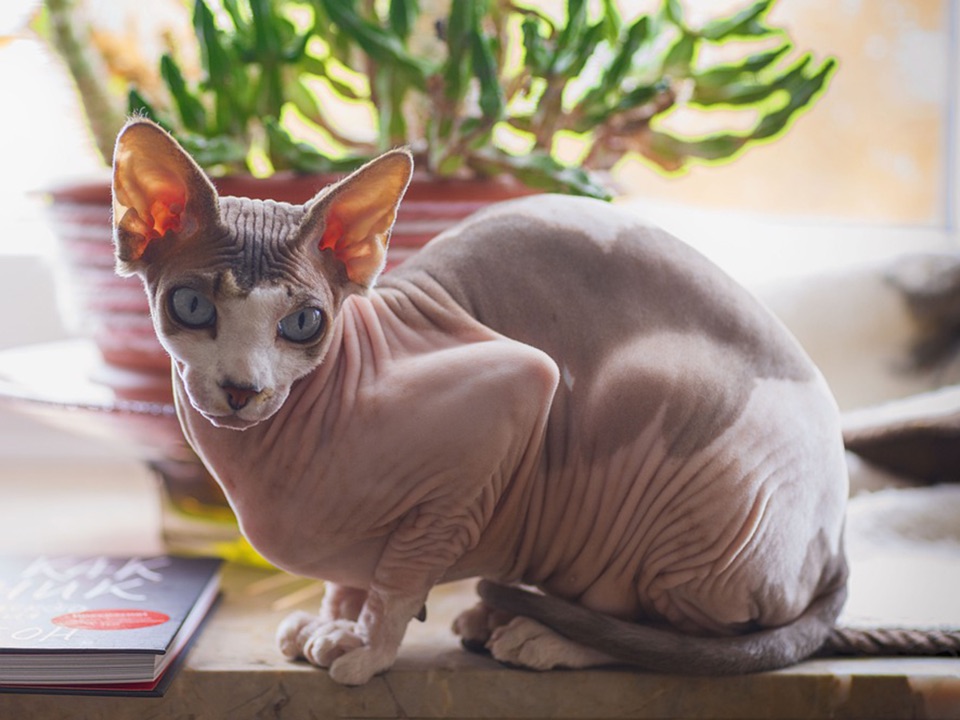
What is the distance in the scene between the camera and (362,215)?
0.66 metres

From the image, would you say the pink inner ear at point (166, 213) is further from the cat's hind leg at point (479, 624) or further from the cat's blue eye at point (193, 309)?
the cat's hind leg at point (479, 624)

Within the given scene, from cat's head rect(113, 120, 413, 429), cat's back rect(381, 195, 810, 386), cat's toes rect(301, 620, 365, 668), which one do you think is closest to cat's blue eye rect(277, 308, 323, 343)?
cat's head rect(113, 120, 413, 429)

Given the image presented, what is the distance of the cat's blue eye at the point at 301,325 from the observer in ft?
2.11

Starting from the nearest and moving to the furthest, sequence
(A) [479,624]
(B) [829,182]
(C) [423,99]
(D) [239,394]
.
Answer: (D) [239,394], (A) [479,624], (C) [423,99], (B) [829,182]

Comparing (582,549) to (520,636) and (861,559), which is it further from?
(861,559)

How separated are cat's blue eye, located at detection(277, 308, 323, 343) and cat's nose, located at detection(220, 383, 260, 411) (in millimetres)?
44

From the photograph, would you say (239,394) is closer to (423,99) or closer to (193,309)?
(193,309)

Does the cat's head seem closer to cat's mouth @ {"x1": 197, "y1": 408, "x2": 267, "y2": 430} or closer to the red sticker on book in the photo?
cat's mouth @ {"x1": 197, "y1": 408, "x2": 267, "y2": 430}

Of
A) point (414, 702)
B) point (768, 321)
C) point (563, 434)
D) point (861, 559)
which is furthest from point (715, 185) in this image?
point (414, 702)

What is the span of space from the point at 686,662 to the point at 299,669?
0.29 metres

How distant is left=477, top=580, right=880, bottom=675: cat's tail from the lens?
29.7 inches

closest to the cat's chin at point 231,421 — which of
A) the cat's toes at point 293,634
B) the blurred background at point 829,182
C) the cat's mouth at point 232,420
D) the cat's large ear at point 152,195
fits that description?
the cat's mouth at point 232,420

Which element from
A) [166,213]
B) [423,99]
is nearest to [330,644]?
[166,213]

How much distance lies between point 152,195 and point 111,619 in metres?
0.35
